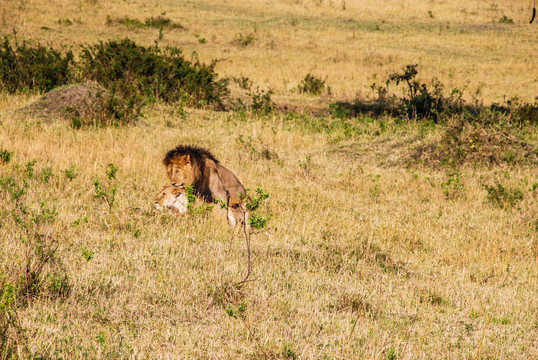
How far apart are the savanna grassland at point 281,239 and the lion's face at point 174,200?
135 mm

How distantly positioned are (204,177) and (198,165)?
0.74ft

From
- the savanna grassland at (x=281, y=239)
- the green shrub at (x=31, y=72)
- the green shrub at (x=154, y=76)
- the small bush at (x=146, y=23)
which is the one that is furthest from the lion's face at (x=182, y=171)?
the small bush at (x=146, y=23)

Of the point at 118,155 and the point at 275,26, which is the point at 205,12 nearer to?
the point at 275,26

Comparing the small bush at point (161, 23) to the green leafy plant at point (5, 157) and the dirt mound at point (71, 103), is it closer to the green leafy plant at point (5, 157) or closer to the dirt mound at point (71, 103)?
the dirt mound at point (71, 103)

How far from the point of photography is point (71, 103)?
12.5 m

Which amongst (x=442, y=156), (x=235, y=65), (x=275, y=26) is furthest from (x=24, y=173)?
(x=275, y=26)

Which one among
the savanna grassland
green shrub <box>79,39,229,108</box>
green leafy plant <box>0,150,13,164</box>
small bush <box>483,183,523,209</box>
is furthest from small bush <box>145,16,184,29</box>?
small bush <box>483,183,523,209</box>

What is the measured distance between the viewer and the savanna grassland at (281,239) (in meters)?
4.08

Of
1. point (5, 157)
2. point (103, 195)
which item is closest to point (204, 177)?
point (103, 195)

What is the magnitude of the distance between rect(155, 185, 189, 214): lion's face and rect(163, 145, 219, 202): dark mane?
0.65 feet

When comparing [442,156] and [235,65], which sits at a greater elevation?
[235,65]

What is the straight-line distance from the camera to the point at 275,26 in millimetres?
37438

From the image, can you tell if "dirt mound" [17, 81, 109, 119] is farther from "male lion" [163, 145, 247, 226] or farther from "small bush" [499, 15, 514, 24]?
"small bush" [499, 15, 514, 24]

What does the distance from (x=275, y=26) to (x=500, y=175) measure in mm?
29703
